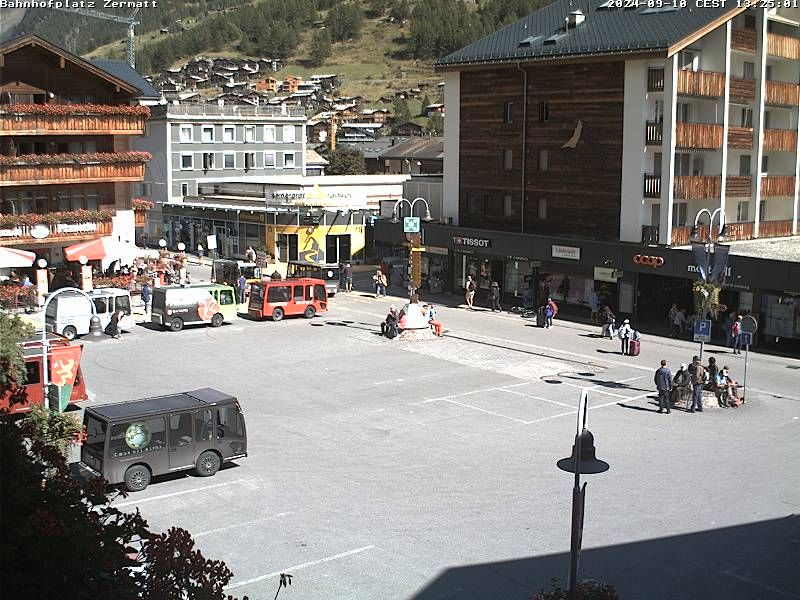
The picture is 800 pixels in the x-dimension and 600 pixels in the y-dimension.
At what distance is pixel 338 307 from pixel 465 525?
31.0 metres

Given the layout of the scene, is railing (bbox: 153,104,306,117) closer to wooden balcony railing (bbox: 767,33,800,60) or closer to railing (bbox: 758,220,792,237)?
wooden balcony railing (bbox: 767,33,800,60)

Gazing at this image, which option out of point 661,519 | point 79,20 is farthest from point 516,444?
point 79,20

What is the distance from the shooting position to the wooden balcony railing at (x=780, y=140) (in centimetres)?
4947

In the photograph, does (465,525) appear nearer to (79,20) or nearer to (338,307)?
(338,307)

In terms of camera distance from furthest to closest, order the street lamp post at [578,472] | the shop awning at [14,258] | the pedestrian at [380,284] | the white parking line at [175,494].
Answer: the pedestrian at [380,284], the shop awning at [14,258], the white parking line at [175,494], the street lamp post at [578,472]

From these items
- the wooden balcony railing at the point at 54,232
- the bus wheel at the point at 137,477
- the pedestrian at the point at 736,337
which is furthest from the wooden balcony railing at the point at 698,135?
the bus wheel at the point at 137,477

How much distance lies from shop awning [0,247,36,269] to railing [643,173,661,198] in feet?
86.9

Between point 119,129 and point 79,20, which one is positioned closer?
point 119,129

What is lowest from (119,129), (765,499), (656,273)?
(765,499)

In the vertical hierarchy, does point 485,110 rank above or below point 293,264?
above

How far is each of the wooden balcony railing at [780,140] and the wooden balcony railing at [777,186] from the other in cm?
137

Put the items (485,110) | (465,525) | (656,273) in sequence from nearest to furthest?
(465,525) < (656,273) < (485,110)

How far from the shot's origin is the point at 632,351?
125 feet

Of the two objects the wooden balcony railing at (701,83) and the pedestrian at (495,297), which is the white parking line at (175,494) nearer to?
the pedestrian at (495,297)
